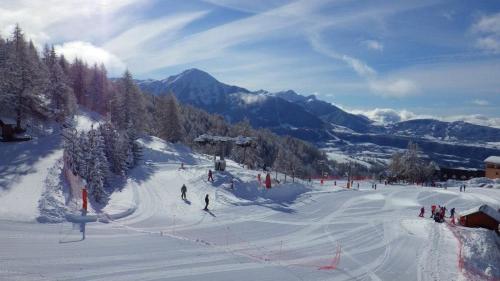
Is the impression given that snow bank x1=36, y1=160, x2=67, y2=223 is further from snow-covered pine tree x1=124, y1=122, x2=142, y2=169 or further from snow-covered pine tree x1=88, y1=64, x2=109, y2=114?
snow-covered pine tree x1=88, y1=64, x2=109, y2=114

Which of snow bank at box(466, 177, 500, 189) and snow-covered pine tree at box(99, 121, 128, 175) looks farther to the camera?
snow bank at box(466, 177, 500, 189)

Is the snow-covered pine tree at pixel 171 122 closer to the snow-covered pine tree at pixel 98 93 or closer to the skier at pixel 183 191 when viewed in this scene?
the snow-covered pine tree at pixel 98 93

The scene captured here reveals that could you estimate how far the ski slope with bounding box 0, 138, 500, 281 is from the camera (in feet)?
60.6

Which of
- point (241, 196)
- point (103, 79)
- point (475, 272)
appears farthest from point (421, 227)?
point (103, 79)

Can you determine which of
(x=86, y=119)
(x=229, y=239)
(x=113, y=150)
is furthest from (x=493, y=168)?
(x=229, y=239)

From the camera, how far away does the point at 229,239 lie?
26.3 metres

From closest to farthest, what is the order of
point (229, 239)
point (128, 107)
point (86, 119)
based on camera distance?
point (229, 239), point (128, 107), point (86, 119)

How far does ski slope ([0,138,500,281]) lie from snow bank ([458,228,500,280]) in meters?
0.30

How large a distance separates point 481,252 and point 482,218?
9.79 m

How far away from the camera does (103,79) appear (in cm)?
9812

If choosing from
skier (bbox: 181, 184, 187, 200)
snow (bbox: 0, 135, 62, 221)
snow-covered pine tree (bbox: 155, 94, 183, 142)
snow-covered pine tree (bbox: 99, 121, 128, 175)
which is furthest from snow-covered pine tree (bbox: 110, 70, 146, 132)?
skier (bbox: 181, 184, 187, 200)

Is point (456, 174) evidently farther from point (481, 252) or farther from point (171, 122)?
point (481, 252)

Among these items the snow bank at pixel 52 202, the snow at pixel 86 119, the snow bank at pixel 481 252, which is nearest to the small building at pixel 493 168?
the snow bank at pixel 481 252

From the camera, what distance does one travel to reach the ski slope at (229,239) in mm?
18469
